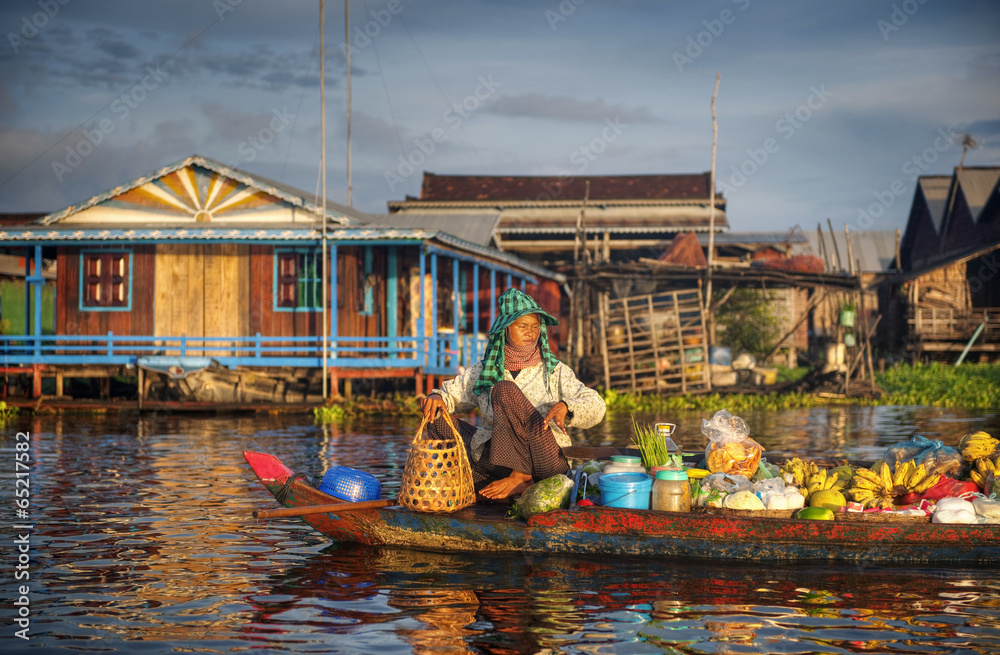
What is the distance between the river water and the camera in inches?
173

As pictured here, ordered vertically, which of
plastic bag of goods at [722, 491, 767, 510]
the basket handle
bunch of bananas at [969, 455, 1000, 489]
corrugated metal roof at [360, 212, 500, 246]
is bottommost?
plastic bag of goods at [722, 491, 767, 510]

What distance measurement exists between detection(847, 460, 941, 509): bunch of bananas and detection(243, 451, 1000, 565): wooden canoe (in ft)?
1.85

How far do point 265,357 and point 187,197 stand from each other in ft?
12.5

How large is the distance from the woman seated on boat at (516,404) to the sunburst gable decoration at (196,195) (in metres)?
13.2

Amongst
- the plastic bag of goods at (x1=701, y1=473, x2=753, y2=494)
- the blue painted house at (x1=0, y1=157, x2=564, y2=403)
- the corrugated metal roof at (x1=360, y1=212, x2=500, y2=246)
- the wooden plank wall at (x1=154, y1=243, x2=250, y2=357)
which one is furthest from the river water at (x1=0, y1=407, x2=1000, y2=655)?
the corrugated metal roof at (x1=360, y1=212, x2=500, y2=246)

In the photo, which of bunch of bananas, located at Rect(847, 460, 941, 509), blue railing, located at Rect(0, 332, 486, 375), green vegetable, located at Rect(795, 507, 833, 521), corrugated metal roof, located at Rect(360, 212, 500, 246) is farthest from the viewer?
corrugated metal roof, located at Rect(360, 212, 500, 246)

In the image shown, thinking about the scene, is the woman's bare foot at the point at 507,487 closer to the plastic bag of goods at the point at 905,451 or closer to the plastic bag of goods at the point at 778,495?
the plastic bag of goods at the point at 778,495

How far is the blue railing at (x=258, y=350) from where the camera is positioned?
1738cm

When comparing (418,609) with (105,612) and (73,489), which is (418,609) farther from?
(73,489)

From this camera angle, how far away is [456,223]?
75.5ft

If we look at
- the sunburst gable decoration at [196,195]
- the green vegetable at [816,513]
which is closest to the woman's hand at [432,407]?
the green vegetable at [816,513]

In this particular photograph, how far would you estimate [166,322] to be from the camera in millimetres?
18984

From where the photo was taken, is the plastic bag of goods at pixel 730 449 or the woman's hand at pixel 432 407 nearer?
the woman's hand at pixel 432 407

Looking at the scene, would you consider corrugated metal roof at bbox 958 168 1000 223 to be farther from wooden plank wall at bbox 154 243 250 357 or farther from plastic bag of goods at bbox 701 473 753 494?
plastic bag of goods at bbox 701 473 753 494
